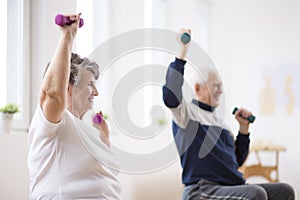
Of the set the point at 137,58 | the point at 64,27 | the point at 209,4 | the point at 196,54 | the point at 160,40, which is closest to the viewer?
the point at 64,27

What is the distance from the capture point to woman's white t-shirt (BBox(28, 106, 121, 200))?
1.61 m

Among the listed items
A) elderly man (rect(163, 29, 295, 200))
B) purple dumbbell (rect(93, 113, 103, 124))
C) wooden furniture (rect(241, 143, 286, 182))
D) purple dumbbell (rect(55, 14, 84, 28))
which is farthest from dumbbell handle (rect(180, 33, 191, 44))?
wooden furniture (rect(241, 143, 286, 182))

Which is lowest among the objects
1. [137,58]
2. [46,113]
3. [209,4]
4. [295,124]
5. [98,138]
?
[295,124]

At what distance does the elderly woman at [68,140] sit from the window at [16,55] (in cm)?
115

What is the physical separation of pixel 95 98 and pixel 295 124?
11.9 ft

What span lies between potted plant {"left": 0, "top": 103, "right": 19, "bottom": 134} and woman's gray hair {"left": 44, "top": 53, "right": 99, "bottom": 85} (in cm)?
96

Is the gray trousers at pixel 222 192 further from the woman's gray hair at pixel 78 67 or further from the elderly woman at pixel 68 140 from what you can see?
the woman's gray hair at pixel 78 67

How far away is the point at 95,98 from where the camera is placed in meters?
1.86

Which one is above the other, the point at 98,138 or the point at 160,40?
the point at 160,40

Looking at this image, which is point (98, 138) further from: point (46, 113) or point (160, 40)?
point (160, 40)

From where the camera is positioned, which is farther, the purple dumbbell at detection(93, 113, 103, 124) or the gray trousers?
the gray trousers

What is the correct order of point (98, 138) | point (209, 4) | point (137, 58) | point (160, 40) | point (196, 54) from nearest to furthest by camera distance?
point (98, 138)
point (160, 40)
point (137, 58)
point (196, 54)
point (209, 4)

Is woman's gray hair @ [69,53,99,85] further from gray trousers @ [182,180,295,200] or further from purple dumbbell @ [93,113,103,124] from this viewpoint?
gray trousers @ [182,180,295,200]

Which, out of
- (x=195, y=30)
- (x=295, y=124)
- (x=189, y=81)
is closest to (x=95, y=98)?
(x=189, y=81)
